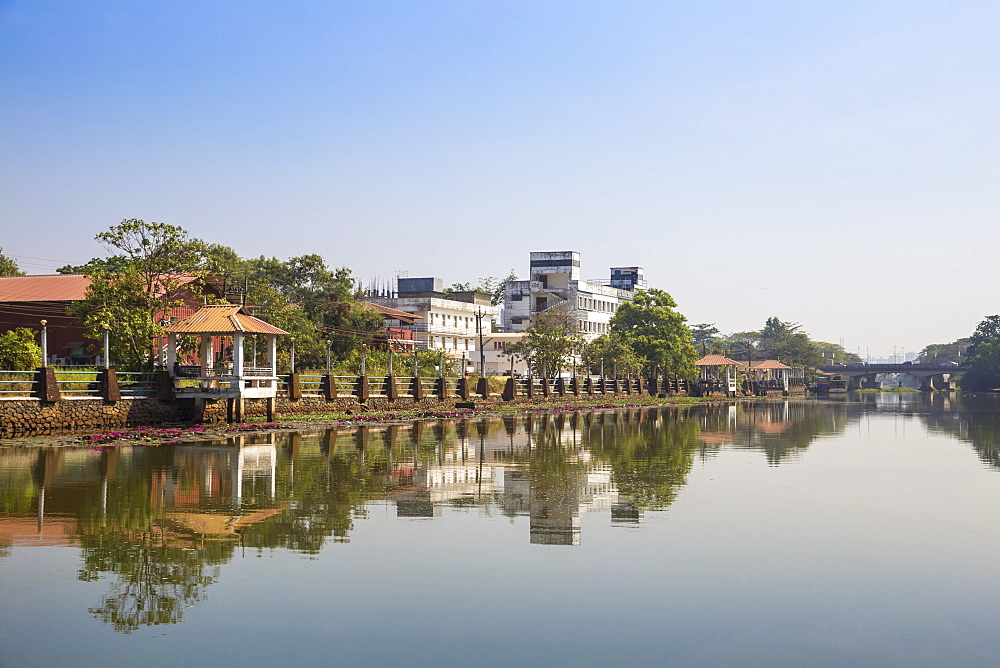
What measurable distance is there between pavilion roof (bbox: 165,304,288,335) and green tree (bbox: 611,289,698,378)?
186 ft

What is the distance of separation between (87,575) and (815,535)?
32.4 ft

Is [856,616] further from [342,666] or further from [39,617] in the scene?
[39,617]

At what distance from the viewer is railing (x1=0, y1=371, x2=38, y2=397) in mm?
29597

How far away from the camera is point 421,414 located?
49.0 meters

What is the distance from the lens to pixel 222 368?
39594mm

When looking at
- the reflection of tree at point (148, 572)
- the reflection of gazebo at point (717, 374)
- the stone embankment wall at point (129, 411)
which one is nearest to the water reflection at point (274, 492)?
the reflection of tree at point (148, 572)

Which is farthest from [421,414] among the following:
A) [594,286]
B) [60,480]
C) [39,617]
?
[594,286]

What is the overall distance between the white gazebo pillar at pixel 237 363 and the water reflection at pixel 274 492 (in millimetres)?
4567

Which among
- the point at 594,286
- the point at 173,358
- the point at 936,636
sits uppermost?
the point at 594,286

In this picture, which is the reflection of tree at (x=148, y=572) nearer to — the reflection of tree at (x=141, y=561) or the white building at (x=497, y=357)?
the reflection of tree at (x=141, y=561)

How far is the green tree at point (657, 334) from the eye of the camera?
3676 inches

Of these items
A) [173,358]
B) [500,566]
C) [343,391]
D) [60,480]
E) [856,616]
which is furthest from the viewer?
[343,391]

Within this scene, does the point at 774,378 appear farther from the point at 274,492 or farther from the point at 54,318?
the point at 274,492

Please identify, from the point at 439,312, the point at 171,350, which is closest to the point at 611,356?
the point at 439,312
